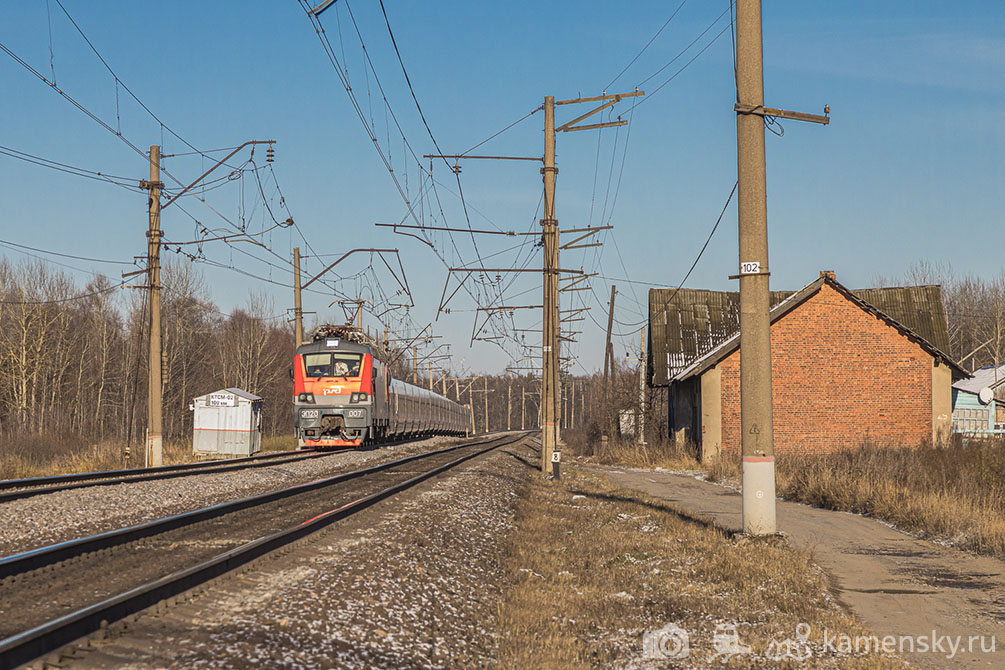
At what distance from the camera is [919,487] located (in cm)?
1667

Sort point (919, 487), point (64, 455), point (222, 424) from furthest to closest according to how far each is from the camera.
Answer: point (222, 424), point (64, 455), point (919, 487)

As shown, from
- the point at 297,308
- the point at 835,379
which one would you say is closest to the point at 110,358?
the point at 297,308

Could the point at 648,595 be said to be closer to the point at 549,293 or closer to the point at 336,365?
the point at 549,293

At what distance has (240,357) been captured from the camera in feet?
252

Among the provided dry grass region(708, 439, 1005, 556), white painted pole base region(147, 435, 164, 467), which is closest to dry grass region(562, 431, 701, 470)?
dry grass region(708, 439, 1005, 556)

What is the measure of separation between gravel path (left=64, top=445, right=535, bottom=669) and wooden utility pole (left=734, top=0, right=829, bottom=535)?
354 centimetres

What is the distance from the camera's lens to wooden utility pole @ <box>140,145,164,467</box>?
24594 mm

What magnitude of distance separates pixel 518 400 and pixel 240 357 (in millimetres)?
93433

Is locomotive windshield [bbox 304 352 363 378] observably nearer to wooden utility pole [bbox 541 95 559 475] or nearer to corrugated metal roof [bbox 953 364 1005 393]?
wooden utility pole [bbox 541 95 559 475]

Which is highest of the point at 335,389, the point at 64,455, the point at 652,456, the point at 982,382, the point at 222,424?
the point at 982,382

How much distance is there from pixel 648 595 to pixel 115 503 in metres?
9.22

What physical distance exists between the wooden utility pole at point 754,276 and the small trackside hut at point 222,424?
25.3 metres

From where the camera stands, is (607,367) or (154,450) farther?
(607,367)

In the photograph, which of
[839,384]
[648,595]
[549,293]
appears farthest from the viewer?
[839,384]
